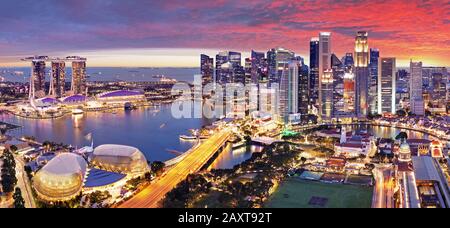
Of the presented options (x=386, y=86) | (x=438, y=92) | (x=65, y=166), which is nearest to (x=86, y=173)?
(x=65, y=166)

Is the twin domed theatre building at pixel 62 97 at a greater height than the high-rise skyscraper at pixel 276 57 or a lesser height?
lesser

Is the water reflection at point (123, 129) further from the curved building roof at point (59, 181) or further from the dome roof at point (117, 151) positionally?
the curved building roof at point (59, 181)

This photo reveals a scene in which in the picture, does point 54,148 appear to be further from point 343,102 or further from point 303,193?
point 343,102

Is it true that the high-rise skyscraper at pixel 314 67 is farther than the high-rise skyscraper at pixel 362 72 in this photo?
Yes

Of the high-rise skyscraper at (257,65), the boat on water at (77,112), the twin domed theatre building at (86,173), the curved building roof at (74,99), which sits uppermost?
the high-rise skyscraper at (257,65)

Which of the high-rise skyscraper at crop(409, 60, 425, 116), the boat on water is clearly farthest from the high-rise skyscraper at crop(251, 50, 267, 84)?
the boat on water

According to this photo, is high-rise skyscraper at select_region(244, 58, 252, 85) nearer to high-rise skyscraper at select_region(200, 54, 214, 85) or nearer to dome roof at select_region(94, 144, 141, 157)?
high-rise skyscraper at select_region(200, 54, 214, 85)

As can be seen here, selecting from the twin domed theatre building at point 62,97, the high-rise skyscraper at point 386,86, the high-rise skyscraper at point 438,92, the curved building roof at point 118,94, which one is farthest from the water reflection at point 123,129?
the high-rise skyscraper at point 438,92
